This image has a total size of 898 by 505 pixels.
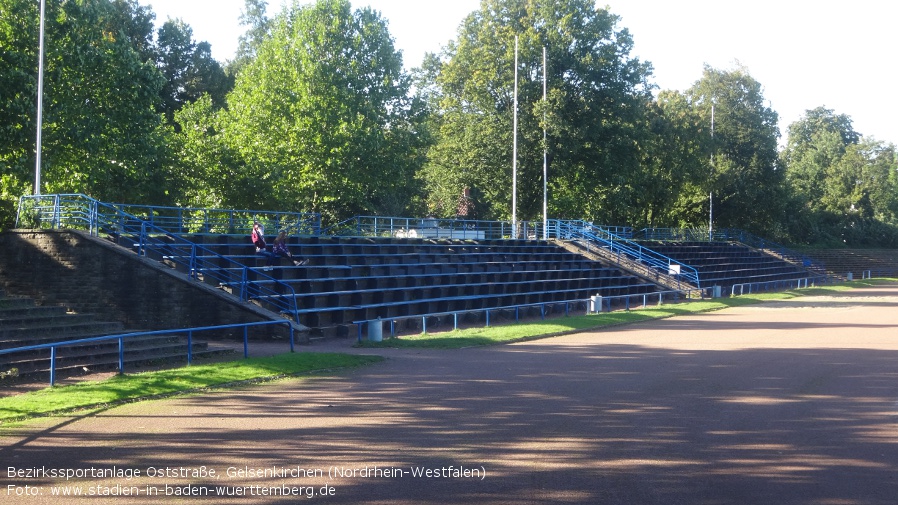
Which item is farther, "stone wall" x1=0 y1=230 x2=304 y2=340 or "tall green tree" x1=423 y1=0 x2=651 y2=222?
"tall green tree" x1=423 y1=0 x2=651 y2=222

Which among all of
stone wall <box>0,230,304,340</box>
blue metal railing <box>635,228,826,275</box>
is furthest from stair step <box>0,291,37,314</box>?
blue metal railing <box>635,228,826,275</box>

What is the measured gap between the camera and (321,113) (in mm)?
42375

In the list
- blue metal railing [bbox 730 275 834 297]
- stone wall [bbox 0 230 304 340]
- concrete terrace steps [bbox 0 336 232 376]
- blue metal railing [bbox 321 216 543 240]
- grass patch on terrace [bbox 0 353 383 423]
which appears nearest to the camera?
grass patch on terrace [bbox 0 353 383 423]

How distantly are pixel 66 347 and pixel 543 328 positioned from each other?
13095 millimetres

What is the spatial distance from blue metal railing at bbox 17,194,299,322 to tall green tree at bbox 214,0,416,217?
54.1ft

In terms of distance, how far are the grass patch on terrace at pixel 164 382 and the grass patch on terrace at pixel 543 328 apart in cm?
309

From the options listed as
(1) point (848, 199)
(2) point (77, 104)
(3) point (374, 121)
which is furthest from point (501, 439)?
(1) point (848, 199)

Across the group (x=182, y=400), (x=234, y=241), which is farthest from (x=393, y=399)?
(x=234, y=241)

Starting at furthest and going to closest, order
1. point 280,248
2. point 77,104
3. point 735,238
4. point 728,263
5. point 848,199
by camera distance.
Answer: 1. point 848,199
2. point 735,238
3. point 728,263
4. point 77,104
5. point 280,248

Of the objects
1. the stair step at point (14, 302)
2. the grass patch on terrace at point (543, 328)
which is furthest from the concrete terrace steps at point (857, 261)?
the stair step at point (14, 302)

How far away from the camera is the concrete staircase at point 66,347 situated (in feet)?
47.7

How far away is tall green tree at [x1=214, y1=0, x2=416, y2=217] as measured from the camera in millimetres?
41875

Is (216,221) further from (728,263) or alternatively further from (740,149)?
(740,149)

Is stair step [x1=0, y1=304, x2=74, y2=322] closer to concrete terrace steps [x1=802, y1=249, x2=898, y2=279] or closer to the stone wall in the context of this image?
the stone wall
